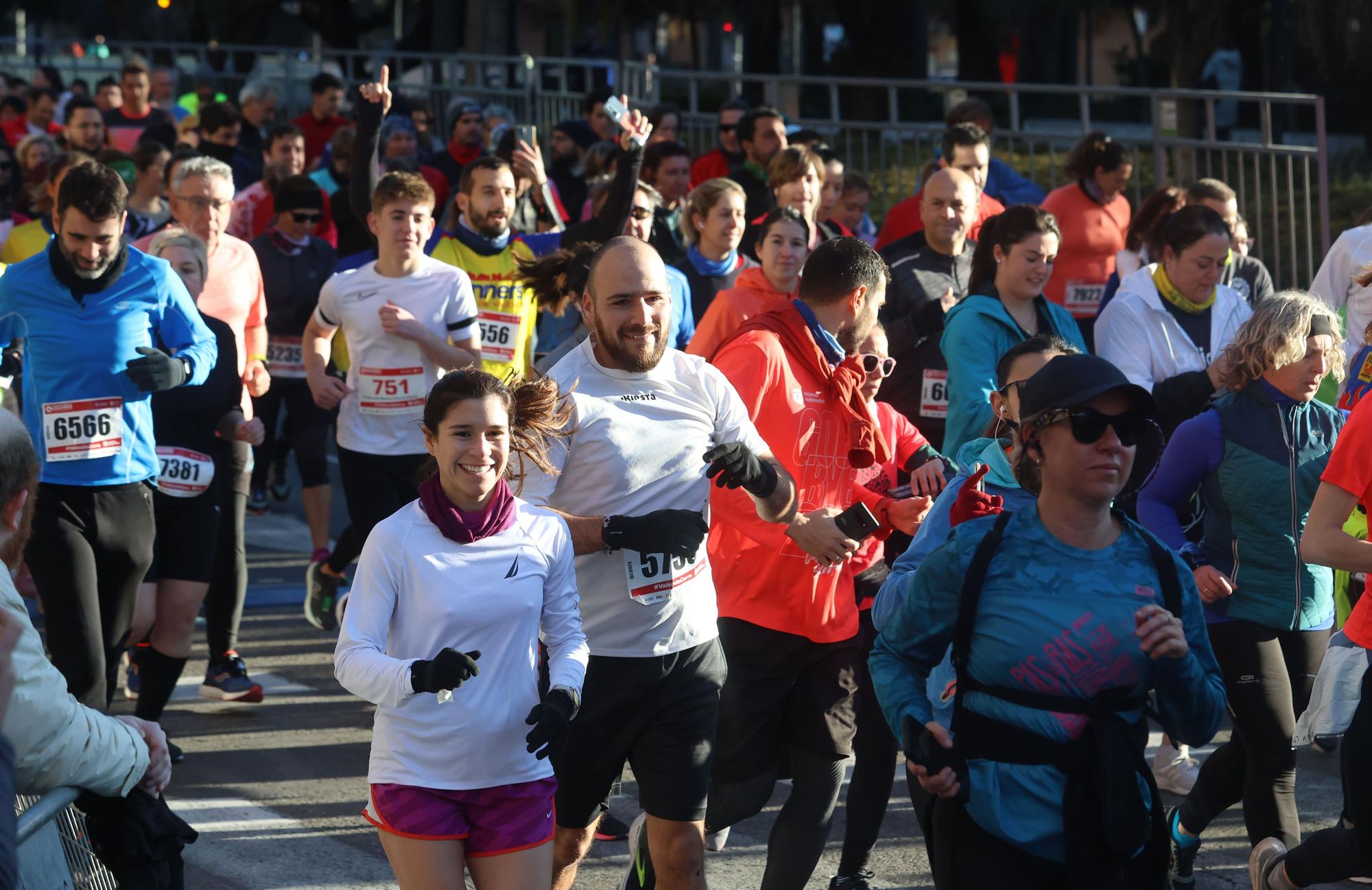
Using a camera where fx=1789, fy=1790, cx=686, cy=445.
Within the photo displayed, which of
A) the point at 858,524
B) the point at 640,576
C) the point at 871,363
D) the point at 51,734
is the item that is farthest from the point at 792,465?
the point at 51,734

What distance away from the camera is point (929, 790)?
11.5 feet

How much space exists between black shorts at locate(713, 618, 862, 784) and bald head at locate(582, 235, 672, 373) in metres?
0.89

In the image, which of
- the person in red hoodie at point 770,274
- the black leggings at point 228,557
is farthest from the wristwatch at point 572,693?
the black leggings at point 228,557

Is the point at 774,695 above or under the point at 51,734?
under

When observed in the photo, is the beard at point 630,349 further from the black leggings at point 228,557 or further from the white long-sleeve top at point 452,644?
the black leggings at point 228,557

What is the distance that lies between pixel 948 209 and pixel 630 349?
121 inches

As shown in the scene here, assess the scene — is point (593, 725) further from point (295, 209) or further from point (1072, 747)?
point (295, 209)

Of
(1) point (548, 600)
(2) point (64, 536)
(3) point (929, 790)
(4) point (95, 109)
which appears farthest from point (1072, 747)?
(4) point (95, 109)

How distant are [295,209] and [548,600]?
5.94 meters

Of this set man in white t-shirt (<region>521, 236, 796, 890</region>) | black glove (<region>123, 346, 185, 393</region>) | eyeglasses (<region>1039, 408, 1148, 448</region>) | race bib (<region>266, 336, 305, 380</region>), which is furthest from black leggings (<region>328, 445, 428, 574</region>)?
eyeglasses (<region>1039, 408, 1148, 448</region>)

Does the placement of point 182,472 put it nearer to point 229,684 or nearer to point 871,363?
point 229,684

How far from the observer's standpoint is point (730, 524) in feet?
16.4

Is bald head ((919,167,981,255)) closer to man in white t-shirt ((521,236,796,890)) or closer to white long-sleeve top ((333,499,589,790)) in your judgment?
man in white t-shirt ((521,236,796,890))

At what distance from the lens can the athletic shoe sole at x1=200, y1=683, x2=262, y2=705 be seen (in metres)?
7.63
